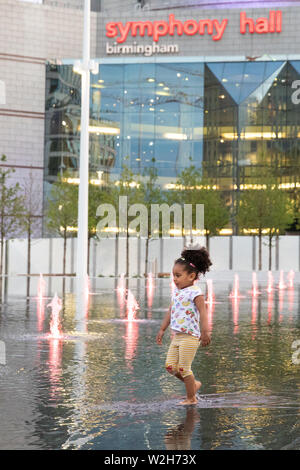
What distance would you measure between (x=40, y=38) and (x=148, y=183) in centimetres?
1515

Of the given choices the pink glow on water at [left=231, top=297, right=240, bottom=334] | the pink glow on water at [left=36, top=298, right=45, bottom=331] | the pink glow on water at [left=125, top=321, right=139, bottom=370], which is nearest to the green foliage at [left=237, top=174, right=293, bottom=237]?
the pink glow on water at [left=231, top=297, right=240, bottom=334]

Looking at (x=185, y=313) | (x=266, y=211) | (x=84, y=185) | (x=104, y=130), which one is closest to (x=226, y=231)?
(x=266, y=211)

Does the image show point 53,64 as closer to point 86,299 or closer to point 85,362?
point 86,299

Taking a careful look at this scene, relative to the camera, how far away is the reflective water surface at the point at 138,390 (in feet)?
22.5

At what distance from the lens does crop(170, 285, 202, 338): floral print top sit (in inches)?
334

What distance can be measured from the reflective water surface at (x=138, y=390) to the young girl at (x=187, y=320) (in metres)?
0.33

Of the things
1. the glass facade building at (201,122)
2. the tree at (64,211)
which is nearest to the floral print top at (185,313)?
the tree at (64,211)

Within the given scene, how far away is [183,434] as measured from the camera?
6.93m

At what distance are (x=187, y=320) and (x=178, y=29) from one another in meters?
53.9

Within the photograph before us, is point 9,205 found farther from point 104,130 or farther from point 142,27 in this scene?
point 142,27

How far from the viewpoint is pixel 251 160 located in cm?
5719

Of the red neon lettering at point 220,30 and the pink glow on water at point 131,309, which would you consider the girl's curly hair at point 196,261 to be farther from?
the red neon lettering at point 220,30

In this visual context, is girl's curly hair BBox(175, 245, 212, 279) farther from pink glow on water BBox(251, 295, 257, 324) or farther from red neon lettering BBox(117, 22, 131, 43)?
red neon lettering BBox(117, 22, 131, 43)

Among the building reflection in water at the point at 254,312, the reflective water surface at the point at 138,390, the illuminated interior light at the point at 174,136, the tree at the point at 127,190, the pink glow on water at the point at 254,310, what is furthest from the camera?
the illuminated interior light at the point at 174,136
